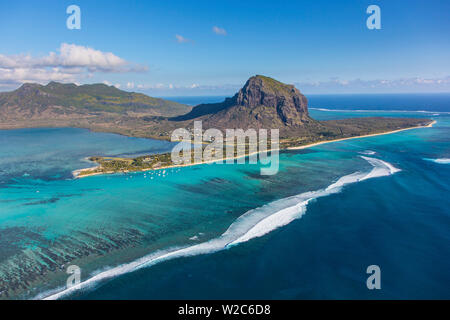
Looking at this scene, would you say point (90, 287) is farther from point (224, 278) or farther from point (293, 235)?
point (293, 235)

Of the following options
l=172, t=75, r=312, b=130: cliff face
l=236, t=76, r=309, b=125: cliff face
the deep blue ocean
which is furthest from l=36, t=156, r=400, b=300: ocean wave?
l=236, t=76, r=309, b=125: cliff face

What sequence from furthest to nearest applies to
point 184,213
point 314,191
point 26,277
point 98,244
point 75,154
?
point 75,154 < point 314,191 < point 184,213 < point 98,244 < point 26,277

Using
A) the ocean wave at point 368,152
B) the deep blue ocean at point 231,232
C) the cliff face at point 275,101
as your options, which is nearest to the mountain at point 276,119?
the cliff face at point 275,101

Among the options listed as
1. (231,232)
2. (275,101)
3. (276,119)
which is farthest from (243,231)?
(275,101)

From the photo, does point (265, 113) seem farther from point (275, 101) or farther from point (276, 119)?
point (275, 101)

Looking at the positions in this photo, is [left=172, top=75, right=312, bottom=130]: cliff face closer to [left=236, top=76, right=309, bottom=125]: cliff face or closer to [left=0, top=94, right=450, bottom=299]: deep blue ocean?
[left=236, top=76, right=309, bottom=125]: cliff face

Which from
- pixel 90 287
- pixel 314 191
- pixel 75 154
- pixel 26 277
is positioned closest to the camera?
pixel 90 287
